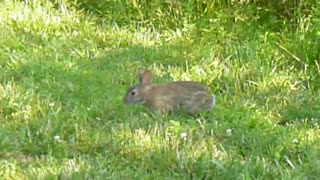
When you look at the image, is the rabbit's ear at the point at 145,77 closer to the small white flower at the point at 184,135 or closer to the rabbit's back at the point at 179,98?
the rabbit's back at the point at 179,98

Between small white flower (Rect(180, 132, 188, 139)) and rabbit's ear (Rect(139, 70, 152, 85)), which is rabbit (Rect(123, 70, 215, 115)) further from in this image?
small white flower (Rect(180, 132, 188, 139))

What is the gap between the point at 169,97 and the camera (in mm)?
6508

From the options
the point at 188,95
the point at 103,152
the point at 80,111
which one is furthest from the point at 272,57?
the point at 103,152

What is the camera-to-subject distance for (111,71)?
760 cm

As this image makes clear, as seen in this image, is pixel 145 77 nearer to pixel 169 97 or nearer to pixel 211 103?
pixel 169 97

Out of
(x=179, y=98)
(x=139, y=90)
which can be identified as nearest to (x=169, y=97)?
(x=179, y=98)

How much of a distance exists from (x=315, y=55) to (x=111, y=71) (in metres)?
1.88

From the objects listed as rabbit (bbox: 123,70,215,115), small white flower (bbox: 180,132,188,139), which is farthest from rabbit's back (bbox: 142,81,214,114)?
small white flower (bbox: 180,132,188,139)

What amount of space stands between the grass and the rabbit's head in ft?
0.27

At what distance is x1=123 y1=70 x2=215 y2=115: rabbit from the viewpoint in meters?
6.46

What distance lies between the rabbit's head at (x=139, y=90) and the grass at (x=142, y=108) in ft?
0.27

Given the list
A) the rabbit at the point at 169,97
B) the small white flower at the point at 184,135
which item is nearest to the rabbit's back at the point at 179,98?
the rabbit at the point at 169,97

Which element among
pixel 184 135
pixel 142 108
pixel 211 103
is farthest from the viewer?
pixel 142 108

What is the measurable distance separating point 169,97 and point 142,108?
241 mm
